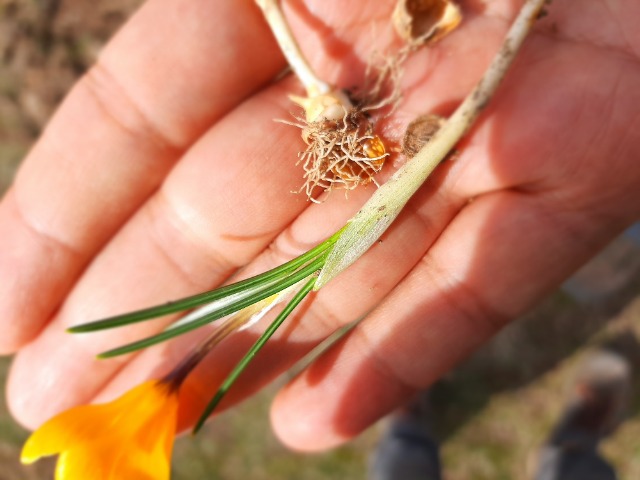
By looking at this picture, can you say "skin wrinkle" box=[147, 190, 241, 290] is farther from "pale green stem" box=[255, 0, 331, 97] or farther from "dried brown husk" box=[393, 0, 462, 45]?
"dried brown husk" box=[393, 0, 462, 45]

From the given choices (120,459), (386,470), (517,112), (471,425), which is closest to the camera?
(120,459)

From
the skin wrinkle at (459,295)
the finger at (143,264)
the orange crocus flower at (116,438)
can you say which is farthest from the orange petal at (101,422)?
the skin wrinkle at (459,295)

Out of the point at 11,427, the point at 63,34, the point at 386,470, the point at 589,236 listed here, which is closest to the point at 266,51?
the point at 589,236

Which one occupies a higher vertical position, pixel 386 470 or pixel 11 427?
pixel 11 427

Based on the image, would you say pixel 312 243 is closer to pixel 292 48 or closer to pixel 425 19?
pixel 292 48

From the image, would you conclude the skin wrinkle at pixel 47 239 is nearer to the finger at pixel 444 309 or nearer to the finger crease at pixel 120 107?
the finger crease at pixel 120 107

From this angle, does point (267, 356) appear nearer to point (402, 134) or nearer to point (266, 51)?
point (402, 134)

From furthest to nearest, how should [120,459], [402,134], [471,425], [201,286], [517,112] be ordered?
[471,425] → [201,286] → [402,134] → [517,112] → [120,459]

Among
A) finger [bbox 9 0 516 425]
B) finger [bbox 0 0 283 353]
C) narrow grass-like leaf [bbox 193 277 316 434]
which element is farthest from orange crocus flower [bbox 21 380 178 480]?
finger [bbox 0 0 283 353]
